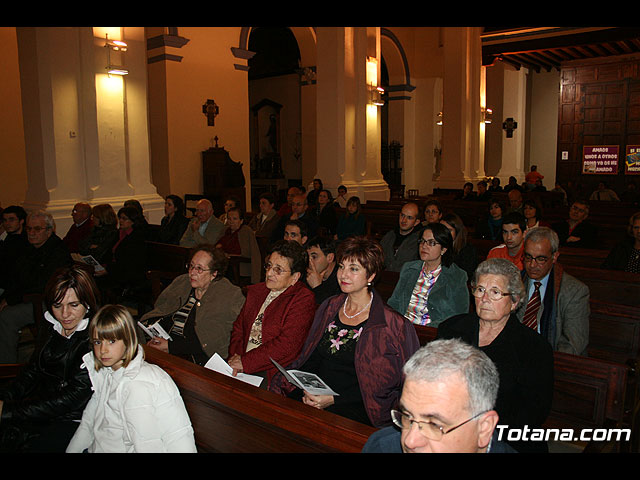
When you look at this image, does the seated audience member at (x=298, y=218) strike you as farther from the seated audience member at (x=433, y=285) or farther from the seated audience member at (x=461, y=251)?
the seated audience member at (x=433, y=285)

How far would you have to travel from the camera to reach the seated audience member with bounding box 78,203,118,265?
6.01m

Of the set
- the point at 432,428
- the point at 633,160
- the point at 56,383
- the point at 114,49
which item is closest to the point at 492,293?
the point at 432,428

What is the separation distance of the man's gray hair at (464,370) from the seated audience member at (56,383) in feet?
6.02

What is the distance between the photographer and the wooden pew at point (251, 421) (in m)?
1.91

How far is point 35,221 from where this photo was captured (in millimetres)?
4836

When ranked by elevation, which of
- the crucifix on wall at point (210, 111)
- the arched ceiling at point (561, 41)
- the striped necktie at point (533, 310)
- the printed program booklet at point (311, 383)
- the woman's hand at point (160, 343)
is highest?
the arched ceiling at point (561, 41)

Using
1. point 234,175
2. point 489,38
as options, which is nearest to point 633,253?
point 234,175

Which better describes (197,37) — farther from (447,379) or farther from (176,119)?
(447,379)

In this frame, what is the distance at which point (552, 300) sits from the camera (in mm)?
3248

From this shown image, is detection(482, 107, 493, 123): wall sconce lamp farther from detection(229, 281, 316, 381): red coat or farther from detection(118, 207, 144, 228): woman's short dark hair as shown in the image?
detection(229, 281, 316, 381): red coat

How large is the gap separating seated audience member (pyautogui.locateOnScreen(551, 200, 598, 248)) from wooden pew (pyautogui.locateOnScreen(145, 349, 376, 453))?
5571mm

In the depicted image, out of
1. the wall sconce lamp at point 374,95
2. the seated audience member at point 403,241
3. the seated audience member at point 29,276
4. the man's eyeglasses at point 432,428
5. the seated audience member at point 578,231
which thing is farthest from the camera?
the wall sconce lamp at point 374,95

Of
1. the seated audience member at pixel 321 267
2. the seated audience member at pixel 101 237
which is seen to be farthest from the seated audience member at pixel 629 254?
the seated audience member at pixel 101 237

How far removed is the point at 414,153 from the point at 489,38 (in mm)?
4551
